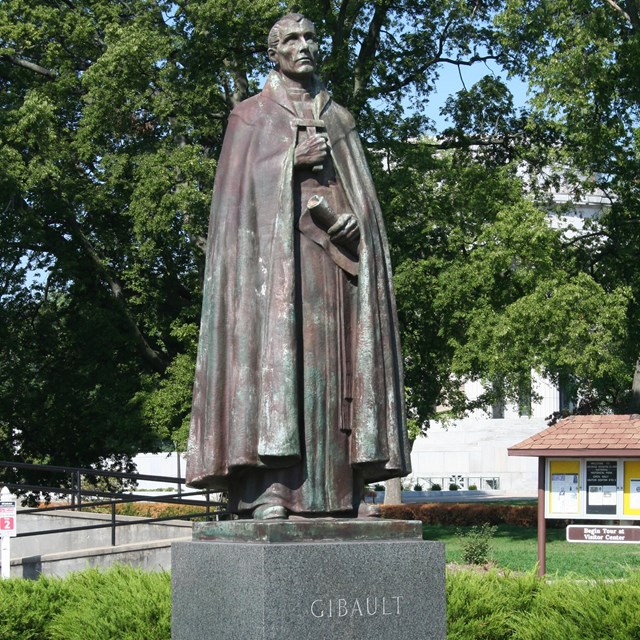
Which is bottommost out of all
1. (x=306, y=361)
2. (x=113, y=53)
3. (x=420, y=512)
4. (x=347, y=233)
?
(x=420, y=512)

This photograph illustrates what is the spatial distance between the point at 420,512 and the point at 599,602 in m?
26.5

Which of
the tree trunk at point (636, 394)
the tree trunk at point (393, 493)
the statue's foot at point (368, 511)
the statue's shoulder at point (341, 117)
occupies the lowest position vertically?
the tree trunk at point (393, 493)

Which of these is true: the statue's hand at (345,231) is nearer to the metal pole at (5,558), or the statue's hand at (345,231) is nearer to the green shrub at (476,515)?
the metal pole at (5,558)

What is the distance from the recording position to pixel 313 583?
21.6ft

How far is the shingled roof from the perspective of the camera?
1800cm

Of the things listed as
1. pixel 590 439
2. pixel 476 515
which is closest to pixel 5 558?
pixel 590 439

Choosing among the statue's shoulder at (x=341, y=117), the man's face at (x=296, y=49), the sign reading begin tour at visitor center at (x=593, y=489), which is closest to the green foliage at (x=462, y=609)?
the statue's shoulder at (x=341, y=117)

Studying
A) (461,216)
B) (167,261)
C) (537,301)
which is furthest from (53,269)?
(537,301)

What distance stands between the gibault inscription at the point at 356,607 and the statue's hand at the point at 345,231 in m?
2.01

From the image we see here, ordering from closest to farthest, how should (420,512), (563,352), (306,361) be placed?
(306,361), (563,352), (420,512)

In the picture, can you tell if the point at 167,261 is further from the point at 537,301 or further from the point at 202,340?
the point at 202,340

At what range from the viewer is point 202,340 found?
750 cm

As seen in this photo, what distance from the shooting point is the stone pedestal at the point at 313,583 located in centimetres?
652

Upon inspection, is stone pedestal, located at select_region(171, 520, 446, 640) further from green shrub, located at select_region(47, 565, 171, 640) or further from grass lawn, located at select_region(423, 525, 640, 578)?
grass lawn, located at select_region(423, 525, 640, 578)
